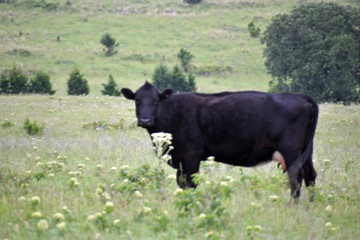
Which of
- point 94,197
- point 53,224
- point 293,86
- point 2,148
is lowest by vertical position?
point 293,86

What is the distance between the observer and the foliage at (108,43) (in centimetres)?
4550

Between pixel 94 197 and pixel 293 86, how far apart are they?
31.0 meters

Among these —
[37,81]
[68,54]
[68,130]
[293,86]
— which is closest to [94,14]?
[68,54]

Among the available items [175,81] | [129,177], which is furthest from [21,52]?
[129,177]

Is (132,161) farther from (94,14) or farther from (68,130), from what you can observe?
(94,14)

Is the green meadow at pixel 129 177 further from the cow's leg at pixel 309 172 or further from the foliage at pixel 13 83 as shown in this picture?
the foliage at pixel 13 83

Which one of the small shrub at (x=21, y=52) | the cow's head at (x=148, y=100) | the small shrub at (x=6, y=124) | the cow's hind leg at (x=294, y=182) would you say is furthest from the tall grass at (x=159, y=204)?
the small shrub at (x=21, y=52)

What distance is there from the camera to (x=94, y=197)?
5.86 meters

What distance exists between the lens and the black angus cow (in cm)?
678

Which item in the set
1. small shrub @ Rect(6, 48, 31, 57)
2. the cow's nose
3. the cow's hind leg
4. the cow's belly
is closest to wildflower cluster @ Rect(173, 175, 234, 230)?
the cow's hind leg

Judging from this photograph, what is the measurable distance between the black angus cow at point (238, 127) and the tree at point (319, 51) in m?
27.3

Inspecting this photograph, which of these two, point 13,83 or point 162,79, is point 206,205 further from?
point 162,79

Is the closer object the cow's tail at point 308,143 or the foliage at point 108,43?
the cow's tail at point 308,143

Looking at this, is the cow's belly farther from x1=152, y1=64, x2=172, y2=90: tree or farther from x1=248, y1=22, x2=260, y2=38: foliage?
x1=248, y1=22, x2=260, y2=38: foliage
